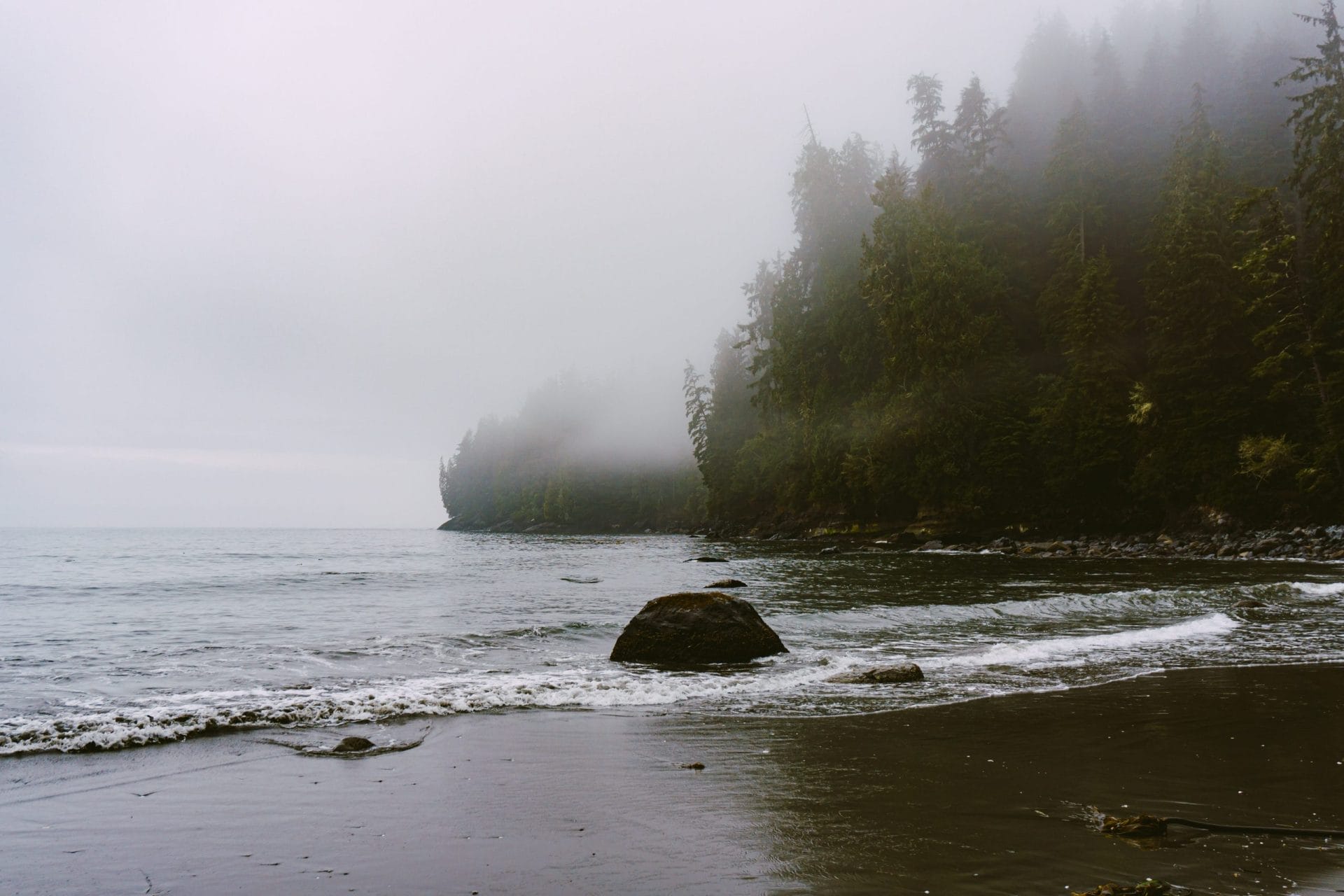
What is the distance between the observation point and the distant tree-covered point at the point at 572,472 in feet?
399

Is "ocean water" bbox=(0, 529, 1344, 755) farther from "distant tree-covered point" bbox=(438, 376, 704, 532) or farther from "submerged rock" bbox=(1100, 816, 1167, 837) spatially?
"distant tree-covered point" bbox=(438, 376, 704, 532)

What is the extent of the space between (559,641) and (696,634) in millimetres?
3714

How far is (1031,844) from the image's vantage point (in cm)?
431

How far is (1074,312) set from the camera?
1770 inches

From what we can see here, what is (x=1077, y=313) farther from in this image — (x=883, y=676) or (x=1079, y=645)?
(x=883, y=676)

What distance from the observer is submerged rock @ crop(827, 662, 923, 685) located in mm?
10109

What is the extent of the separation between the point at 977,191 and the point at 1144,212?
12598mm

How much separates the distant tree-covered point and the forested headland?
34628mm

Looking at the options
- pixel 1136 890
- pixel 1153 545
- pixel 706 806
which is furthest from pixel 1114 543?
pixel 1136 890

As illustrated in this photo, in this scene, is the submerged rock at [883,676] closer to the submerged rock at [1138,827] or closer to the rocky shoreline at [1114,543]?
the submerged rock at [1138,827]

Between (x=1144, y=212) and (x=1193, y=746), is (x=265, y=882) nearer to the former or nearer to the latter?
(x=1193, y=746)

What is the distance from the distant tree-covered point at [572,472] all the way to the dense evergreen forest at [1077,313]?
127 feet

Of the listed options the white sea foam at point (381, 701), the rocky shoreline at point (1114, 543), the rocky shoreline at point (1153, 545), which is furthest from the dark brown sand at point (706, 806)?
the rocky shoreline at point (1114, 543)

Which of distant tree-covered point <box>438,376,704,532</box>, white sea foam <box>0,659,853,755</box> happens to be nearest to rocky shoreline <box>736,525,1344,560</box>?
white sea foam <box>0,659,853,755</box>
